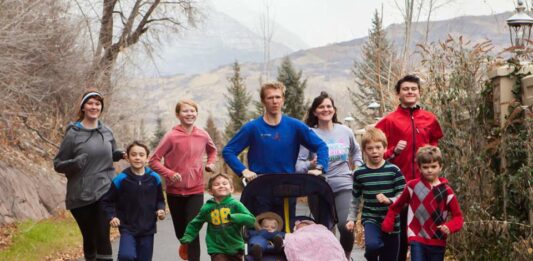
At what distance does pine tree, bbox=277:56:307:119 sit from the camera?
2076 inches

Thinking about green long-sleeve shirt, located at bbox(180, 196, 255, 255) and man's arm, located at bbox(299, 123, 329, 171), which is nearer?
green long-sleeve shirt, located at bbox(180, 196, 255, 255)

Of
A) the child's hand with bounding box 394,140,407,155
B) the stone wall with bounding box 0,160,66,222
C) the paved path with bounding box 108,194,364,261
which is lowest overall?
the paved path with bounding box 108,194,364,261

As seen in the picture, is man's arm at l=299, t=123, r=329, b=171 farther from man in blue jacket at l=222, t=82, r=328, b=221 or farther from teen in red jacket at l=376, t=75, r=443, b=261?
teen in red jacket at l=376, t=75, r=443, b=261

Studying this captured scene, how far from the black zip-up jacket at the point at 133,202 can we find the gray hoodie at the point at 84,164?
26cm

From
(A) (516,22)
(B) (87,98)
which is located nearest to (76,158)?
(B) (87,98)

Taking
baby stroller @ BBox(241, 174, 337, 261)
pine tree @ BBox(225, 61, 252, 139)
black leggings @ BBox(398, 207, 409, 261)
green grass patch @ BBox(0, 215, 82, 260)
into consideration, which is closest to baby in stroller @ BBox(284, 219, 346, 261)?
baby stroller @ BBox(241, 174, 337, 261)

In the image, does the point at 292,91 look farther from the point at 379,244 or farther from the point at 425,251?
the point at 425,251

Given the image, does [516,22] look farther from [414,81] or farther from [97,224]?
[97,224]

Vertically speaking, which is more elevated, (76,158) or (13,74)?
(13,74)

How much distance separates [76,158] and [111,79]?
1729 centimetres

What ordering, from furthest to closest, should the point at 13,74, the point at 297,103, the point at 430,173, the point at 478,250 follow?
1. the point at 297,103
2. the point at 13,74
3. the point at 478,250
4. the point at 430,173

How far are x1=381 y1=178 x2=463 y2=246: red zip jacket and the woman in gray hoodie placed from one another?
2.92 metres

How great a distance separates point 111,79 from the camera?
2525 centimetres

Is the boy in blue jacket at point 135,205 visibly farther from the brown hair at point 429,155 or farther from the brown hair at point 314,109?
the brown hair at point 429,155
